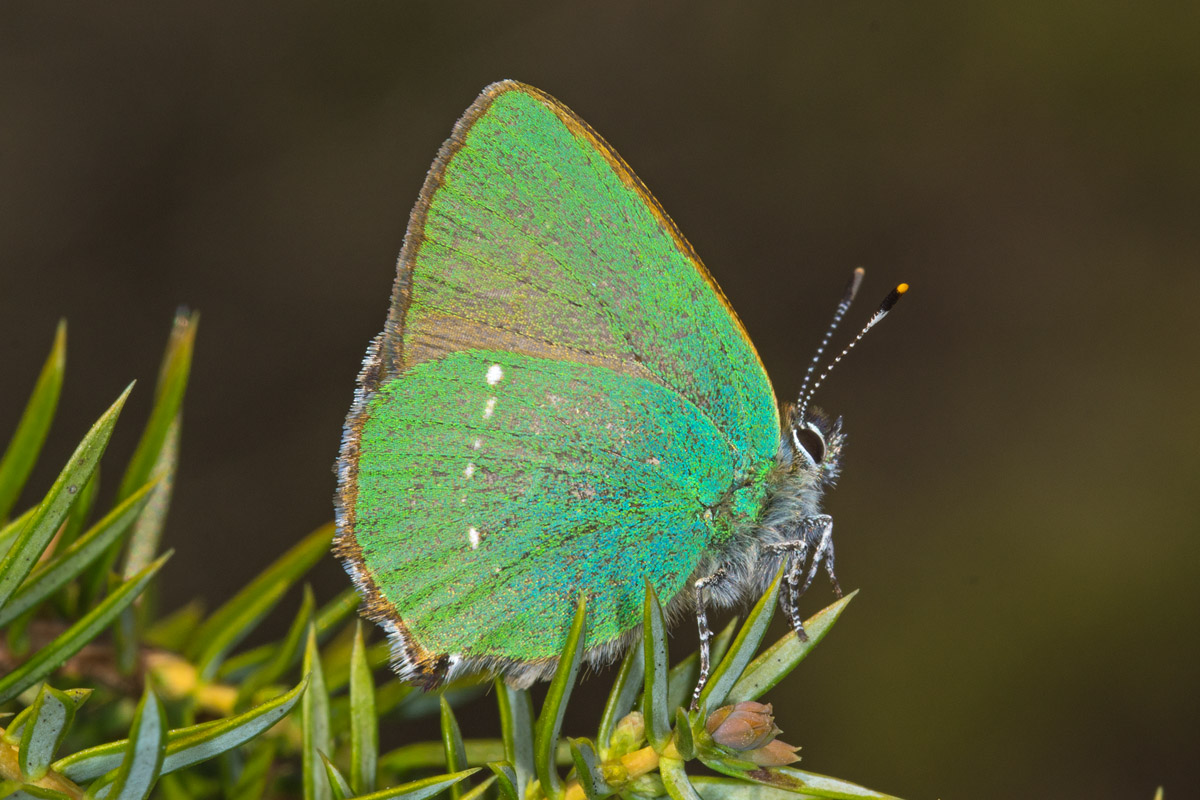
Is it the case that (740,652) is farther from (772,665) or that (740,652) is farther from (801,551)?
(801,551)

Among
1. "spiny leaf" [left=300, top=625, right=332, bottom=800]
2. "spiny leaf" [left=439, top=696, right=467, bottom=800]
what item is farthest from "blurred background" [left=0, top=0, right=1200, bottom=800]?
"spiny leaf" [left=439, top=696, right=467, bottom=800]

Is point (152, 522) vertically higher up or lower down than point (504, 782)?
higher up

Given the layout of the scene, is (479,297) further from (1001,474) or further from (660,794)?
(1001,474)

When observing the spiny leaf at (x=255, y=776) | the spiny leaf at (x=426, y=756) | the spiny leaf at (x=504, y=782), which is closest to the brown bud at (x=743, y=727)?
the spiny leaf at (x=504, y=782)

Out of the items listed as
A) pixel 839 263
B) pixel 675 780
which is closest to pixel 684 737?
pixel 675 780

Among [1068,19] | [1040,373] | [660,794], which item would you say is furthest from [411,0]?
[660,794]

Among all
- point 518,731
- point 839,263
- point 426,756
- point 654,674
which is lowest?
point 426,756

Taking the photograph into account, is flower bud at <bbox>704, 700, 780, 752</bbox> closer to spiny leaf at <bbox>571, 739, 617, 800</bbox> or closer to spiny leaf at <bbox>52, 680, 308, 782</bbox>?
spiny leaf at <bbox>571, 739, 617, 800</bbox>
